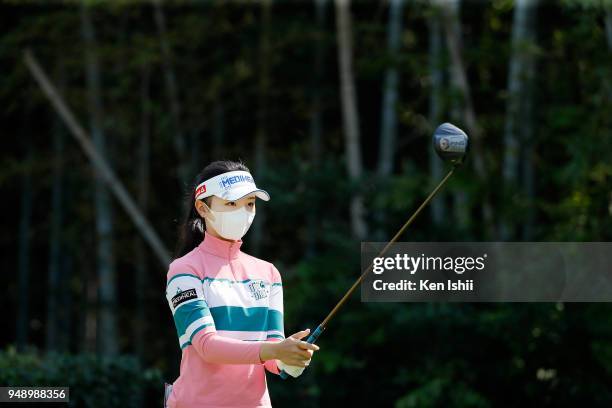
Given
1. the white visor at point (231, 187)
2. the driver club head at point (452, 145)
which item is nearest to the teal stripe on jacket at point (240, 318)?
the white visor at point (231, 187)

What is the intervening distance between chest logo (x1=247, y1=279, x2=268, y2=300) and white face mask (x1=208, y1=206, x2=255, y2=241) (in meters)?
0.13

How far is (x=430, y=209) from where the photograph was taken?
368 inches

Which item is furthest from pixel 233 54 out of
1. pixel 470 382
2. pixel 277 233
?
pixel 470 382

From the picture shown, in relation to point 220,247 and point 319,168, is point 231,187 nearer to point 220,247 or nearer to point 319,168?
point 220,247

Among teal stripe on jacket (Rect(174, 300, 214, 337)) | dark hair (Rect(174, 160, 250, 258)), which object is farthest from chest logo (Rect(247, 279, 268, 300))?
dark hair (Rect(174, 160, 250, 258))

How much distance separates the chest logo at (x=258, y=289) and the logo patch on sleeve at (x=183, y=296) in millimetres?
141

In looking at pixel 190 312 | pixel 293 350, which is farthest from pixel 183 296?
pixel 293 350

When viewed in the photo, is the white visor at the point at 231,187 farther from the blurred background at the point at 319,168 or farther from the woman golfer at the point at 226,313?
the blurred background at the point at 319,168

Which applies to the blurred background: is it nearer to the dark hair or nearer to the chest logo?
the dark hair

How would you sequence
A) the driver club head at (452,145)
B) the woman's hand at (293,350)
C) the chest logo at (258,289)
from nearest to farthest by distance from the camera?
1. the woman's hand at (293,350)
2. the chest logo at (258,289)
3. the driver club head at (452,145)

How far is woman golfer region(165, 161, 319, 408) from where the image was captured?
7.93 ft

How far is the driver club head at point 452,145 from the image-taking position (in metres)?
2.70

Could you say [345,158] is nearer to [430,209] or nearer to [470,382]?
[430,209]

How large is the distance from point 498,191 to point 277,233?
239 cm
